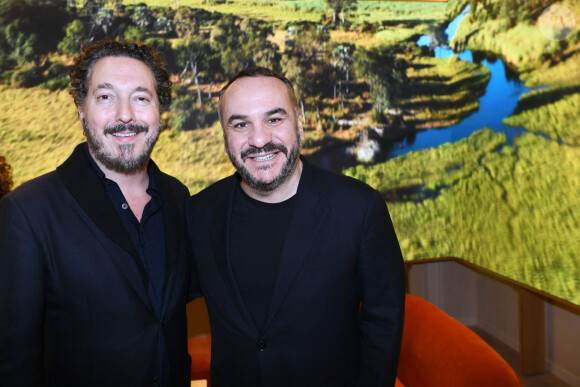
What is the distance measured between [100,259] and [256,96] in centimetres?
78

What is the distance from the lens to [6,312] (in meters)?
1.34

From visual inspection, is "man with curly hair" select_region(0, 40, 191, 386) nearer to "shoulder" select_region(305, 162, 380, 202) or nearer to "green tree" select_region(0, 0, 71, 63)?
"shoulder" select_region(305, 162, 380, 202)

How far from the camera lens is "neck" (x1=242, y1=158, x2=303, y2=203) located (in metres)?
1.64

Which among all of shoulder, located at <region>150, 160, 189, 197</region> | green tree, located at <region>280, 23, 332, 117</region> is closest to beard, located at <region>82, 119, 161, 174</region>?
shoulder, located at <region>150, 160, 189, 197</region>

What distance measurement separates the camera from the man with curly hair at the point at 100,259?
1.36 m

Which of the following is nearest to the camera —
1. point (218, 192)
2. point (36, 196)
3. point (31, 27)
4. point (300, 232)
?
point (36, 196)

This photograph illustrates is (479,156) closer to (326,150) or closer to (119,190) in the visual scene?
(326,150)

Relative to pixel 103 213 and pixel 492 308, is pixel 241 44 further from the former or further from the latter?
pixel 492 308

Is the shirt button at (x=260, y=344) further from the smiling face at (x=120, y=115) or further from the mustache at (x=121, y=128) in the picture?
the mustache at (x=121, y=128)

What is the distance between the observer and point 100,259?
143 cm

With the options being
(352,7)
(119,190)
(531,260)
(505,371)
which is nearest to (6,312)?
(119,190)

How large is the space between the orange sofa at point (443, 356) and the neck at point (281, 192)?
3.25 feet

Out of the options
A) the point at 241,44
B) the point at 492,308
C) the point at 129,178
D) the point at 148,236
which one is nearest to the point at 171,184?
the point at 129,178

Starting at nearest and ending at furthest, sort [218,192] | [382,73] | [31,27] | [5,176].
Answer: [218,192] → [5,176] → [31,27] → [382,73]
